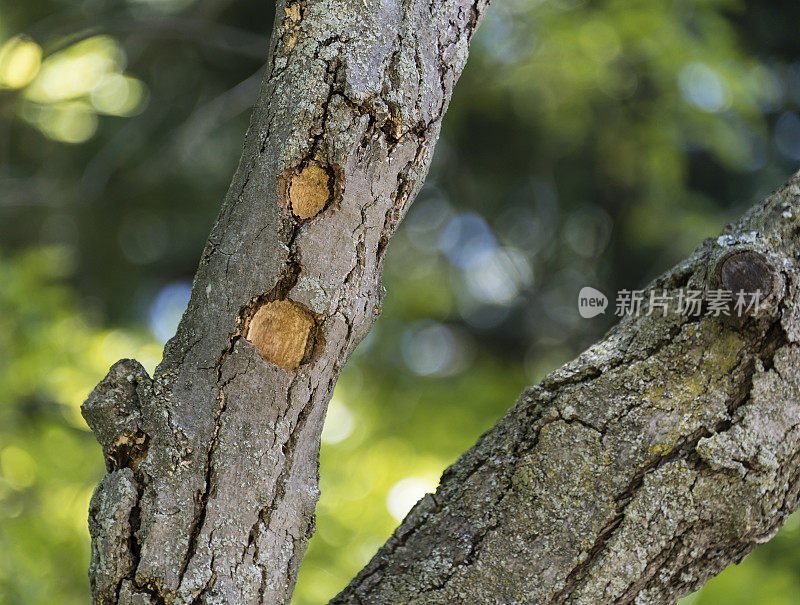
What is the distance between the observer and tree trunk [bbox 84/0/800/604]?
101 centimetres

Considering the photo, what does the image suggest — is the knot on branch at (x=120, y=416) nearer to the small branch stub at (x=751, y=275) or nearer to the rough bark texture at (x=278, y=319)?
the rough bark texture at (x=278, y=319)

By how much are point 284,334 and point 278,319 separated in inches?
0.9

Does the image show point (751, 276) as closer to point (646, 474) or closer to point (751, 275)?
point (751, 275)

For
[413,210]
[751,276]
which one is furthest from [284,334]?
[413,210]

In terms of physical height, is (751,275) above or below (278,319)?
below

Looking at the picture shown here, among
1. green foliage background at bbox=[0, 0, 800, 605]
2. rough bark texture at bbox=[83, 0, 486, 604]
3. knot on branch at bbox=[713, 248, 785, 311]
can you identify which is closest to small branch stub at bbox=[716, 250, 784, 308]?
knot on branch at bbox=[713, 248, 785, 311]

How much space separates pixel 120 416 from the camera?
1016 millimetres

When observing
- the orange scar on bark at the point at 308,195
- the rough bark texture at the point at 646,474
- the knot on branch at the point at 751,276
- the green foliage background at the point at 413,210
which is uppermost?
the green foliage background at the point at 413,210

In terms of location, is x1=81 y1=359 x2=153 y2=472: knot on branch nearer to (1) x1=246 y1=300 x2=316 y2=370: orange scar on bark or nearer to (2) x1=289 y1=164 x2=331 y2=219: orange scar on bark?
(1) x1=246 y1=300 x2=316 y2=370: orange scar on bark

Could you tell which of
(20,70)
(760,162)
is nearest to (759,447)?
(760,162)

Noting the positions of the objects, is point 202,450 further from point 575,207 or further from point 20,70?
point 575,207

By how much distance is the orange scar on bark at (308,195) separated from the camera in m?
1.05

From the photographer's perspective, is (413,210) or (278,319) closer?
(278,319)

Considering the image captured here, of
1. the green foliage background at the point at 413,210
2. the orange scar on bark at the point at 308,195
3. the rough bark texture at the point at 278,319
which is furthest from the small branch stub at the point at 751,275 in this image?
the green foliage background at the point at 413,210
